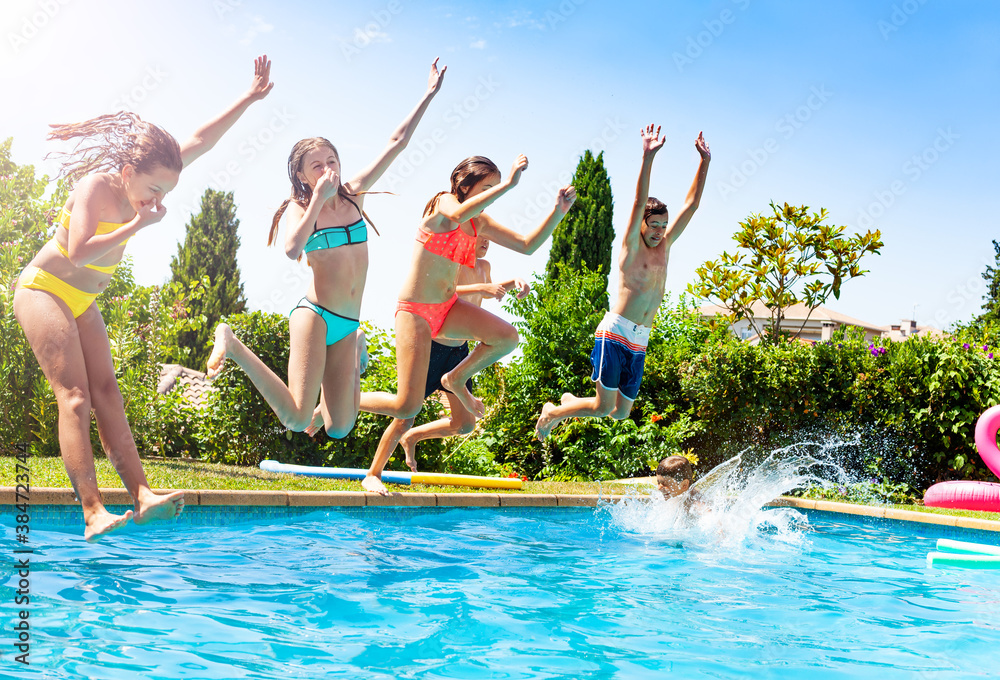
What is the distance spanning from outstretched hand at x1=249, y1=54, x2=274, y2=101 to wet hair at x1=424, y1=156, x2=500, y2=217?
4.15ft

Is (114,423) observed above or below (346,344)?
below

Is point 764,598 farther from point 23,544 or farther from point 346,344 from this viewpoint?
point 23,544

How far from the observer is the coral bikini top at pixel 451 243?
5.55m

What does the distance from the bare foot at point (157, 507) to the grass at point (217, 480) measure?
3441mm

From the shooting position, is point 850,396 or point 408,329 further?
point 850,396

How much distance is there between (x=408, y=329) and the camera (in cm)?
570

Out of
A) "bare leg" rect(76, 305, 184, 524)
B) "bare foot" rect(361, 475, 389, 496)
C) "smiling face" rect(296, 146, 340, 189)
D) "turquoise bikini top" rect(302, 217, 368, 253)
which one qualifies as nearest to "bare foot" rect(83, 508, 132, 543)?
"bare leg" rect(76, 305, 184, 524)

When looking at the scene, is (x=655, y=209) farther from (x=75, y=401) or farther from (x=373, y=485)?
(x=75, y=401)

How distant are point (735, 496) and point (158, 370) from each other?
7316 mm

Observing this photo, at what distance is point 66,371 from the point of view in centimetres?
409

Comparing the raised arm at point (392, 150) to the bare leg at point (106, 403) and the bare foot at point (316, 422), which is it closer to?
the bare foot at point (316, 422)

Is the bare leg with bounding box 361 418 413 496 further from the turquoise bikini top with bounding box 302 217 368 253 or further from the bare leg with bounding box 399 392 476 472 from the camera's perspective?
the turquoise bikini top with bounding box 302 217 368 253

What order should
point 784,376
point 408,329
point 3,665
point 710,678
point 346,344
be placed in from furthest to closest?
point 784,376 → point 408,329 → point 346,344 → point 710,678 → point 3,665

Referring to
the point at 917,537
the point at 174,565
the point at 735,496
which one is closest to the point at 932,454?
the point at 917,537
